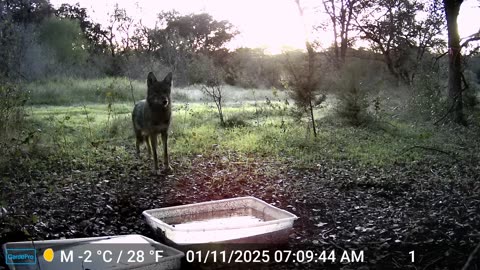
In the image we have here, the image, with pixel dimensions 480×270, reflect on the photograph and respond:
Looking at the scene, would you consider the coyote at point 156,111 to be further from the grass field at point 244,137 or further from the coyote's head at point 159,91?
the grass field at point 244,137

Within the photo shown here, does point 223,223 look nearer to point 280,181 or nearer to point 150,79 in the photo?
point 280,181

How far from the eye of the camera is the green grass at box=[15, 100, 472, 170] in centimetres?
762

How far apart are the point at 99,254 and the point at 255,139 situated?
6.46m

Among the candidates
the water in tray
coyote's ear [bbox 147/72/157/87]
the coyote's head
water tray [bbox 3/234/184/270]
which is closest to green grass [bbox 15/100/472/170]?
the coyote's head

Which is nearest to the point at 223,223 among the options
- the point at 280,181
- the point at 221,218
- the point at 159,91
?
the point at 221,218

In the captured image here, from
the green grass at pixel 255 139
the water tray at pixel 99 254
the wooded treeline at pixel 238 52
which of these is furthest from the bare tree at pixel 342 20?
the water tray at pixel 99 254

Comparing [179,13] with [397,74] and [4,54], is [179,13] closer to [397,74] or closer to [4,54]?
[397,74]

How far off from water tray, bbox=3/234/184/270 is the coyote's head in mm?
3804

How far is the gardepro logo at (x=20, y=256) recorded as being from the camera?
9.50 feet

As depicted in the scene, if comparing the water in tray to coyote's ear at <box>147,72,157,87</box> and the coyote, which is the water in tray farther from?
coyote's ear at <box>147,72,157,87</box>

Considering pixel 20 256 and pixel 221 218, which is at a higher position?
pixel 20 256

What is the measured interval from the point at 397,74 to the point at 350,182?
16.7m

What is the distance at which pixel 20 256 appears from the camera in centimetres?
294

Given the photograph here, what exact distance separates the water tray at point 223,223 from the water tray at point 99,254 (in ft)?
0.98
